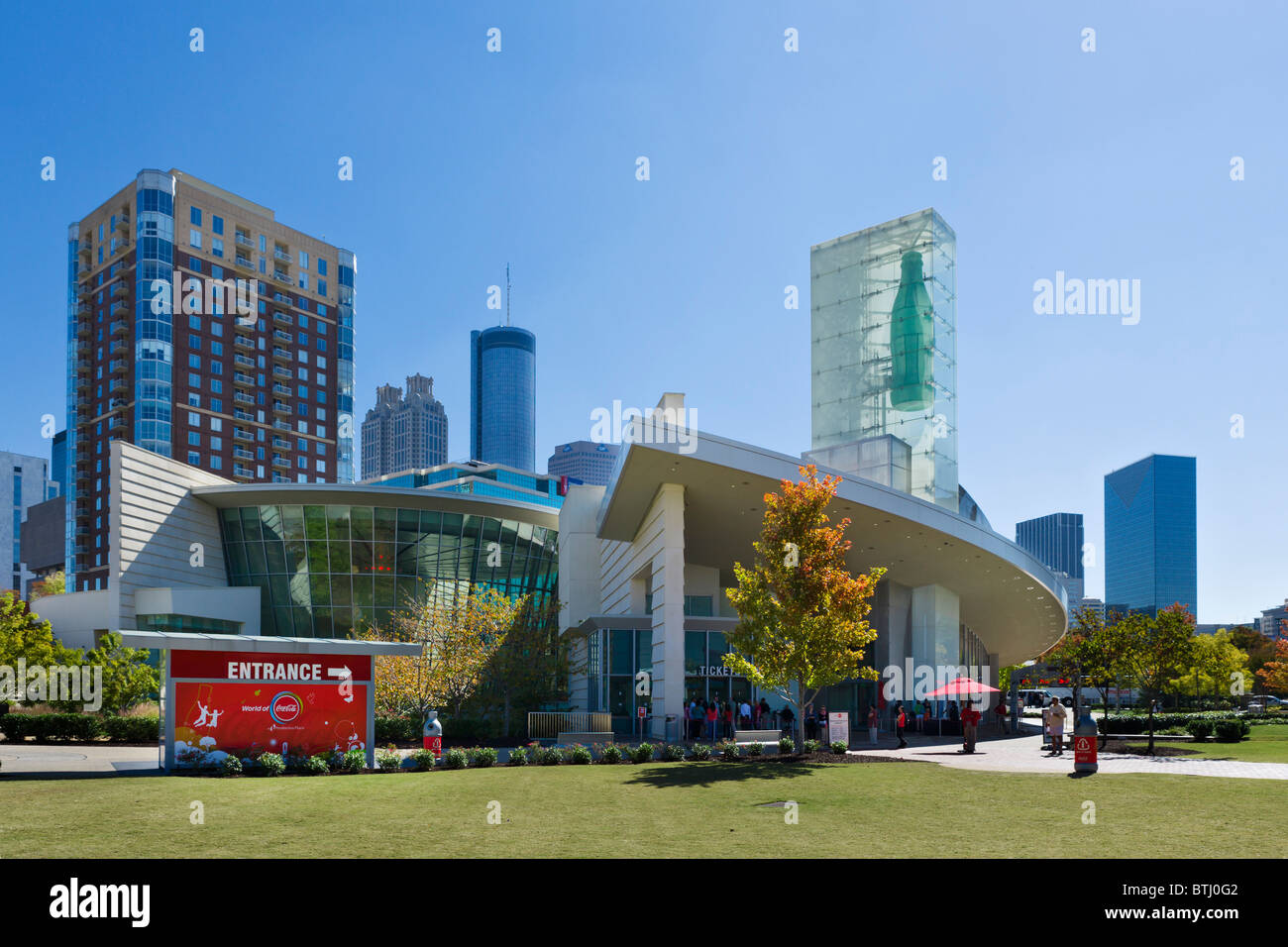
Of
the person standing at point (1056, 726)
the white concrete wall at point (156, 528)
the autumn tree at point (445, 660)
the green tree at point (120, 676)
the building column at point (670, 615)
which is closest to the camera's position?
the person standing at point (1056, 726)

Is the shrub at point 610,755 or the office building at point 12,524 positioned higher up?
the office building at point 12,524

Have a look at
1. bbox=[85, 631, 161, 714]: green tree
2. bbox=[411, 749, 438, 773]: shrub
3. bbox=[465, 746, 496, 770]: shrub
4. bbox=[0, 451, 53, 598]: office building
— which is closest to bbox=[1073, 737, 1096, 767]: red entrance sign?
bbox=[465, 746, 496, 770]: shrub

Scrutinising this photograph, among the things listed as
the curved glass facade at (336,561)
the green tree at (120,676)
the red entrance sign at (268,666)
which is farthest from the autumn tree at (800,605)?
the curved glass facade at (336,561)

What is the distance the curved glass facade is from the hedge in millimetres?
23837

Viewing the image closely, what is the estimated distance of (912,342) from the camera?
174 feet

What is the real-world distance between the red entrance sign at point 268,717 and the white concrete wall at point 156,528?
29111 millimetres

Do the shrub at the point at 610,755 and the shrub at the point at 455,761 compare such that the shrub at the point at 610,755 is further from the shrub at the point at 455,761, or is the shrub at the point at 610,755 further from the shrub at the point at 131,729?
the shrub at the point at 131,729

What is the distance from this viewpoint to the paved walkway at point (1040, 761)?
21188 mm

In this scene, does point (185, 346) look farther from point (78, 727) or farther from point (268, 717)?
point (268, 717)

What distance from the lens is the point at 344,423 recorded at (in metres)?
122

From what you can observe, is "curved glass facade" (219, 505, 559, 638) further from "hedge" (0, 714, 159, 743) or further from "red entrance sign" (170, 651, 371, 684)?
"red entrance sign" (170, 651, 371, 684)

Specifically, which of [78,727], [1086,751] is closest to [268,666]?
[78,727]
